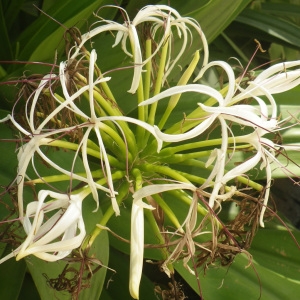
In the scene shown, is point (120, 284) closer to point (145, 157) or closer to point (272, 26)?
point (145, 157)

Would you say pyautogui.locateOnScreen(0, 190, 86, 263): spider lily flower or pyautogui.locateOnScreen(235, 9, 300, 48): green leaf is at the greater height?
pyautogui.locateOnScreen(235, 9, 300, 48): green leaf

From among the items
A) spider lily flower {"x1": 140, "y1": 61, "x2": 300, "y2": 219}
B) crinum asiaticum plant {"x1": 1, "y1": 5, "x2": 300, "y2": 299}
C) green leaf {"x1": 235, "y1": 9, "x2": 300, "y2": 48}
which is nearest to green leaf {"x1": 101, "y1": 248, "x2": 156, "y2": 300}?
crinum asiaticum plant {"x1": 1, "y1": 5, "x2": 300, "y2": 299}

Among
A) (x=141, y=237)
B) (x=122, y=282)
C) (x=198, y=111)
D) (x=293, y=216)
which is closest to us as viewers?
(x=141, y=237)

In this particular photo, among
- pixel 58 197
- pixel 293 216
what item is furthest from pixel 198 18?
pixel 293 216

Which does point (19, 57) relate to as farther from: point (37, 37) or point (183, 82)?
point (183, 82)

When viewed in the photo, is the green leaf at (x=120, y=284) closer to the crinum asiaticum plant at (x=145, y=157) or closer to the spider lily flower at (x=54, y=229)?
the crinum asiaticum plant at (x=145, y=157)

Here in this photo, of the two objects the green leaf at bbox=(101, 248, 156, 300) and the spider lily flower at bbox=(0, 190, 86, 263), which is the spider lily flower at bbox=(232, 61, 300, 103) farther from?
the green leaf at bbox=(101, 248, 156, 300)

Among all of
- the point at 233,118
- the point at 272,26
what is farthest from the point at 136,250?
the point at 272,26

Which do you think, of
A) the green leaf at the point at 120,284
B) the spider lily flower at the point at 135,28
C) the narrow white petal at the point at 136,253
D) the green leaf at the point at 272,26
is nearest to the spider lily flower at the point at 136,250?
the narrow white petal at the point at 136,253
